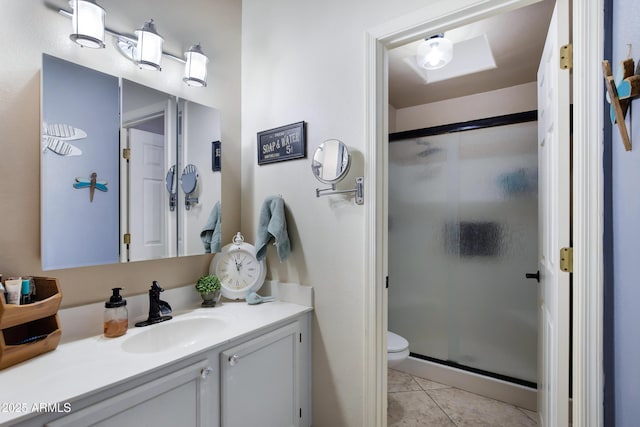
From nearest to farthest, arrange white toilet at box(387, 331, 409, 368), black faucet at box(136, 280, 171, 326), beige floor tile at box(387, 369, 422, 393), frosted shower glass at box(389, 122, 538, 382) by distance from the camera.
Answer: black faucet at box(136, 280, 171, 326), white toilet at box(387, 331, 409, 368), frosted shower glass at box(389, 122, 538, 382), beige floor tile at box(387, 369, 422, 393)

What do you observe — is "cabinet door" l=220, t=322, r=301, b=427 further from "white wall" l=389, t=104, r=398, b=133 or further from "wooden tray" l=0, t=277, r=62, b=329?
"white wall" l=389, t=104, r=398, b=133

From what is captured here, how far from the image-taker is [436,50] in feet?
6.08

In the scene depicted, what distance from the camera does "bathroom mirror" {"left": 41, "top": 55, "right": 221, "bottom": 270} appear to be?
125 centimetres

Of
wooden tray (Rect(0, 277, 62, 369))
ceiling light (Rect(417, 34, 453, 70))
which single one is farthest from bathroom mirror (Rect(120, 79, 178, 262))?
ceiling light (Rect(417, 34, 453, 70))

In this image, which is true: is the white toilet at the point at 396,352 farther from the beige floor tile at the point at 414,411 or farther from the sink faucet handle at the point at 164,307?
the sink faucet handle at the point at 164,307

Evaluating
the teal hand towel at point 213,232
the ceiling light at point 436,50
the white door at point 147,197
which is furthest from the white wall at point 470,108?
the white door at point 147,197

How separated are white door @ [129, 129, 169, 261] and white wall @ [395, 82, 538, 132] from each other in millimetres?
2231

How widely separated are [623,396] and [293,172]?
1515mm

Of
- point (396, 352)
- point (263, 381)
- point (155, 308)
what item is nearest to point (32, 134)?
point (155, 308)

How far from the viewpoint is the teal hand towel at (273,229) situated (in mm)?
1663

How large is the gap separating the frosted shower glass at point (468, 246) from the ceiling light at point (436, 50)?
0.78 metres

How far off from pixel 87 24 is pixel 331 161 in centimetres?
116

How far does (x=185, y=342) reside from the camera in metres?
1.45

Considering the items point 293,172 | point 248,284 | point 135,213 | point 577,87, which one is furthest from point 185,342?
point 577,87
